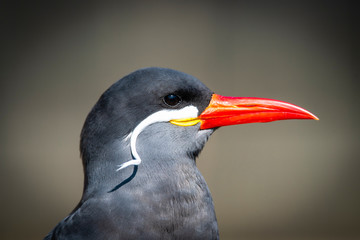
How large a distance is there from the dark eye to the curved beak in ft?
0.31

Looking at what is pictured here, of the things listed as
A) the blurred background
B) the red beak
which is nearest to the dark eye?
the red beak

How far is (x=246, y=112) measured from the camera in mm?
2672

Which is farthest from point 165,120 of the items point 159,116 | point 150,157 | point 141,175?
point 141,175

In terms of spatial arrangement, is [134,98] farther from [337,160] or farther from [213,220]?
[337,160]

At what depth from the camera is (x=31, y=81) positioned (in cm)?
690

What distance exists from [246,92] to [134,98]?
175 inches

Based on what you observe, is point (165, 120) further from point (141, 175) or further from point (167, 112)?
point (141, 175)

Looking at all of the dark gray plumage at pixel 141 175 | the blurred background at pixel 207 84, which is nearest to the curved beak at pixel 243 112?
the dark gray plumage at pixel 141 175

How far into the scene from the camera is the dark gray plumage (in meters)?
2.34

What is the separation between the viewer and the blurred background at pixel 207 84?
6773 mm

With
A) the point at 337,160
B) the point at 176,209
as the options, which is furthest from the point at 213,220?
the point at 337,160

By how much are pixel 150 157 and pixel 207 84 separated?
14.2 ft

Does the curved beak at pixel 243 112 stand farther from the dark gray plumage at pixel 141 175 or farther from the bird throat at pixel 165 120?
the dark gray plumage at pixel 141 175

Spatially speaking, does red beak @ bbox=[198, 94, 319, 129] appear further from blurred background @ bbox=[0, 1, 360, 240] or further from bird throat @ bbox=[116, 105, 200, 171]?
blurred background @ bbox=[0, 1, 360, 240]
